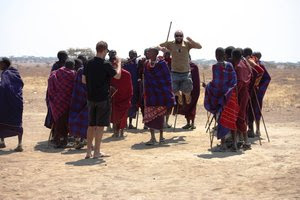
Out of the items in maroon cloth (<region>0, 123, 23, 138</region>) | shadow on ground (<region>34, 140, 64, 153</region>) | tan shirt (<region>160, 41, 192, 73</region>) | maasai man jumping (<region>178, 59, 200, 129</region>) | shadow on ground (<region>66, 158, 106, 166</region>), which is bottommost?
shadow on ground (<region>34, 140, 64, 153</region>)

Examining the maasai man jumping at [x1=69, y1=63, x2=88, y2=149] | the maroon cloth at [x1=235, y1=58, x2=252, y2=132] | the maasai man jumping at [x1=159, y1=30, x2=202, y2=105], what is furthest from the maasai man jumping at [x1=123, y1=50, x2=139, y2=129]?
the maroon cloth at [x1=235, y1=58, x2=252, y2=132]

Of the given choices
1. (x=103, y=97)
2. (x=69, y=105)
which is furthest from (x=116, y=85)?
(x=103, y=97)

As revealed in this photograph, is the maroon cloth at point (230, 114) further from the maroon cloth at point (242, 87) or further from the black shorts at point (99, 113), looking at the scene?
the black shorts at point (99, 113)

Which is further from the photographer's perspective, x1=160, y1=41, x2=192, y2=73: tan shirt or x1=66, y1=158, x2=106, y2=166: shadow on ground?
x1=160, y1=41, x2=192, y2=73: tan shirt

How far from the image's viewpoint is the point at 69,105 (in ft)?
33.7

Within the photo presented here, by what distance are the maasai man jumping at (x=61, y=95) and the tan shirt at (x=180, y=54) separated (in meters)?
2.90

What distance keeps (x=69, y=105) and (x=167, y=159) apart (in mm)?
2624

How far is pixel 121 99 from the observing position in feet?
38.3

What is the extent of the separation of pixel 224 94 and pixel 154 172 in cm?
251

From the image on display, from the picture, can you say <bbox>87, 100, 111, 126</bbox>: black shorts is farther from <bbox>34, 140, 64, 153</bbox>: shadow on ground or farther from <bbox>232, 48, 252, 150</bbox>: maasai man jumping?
<bbox>232, 48, 252, 150</bbox>: maasai man jumping

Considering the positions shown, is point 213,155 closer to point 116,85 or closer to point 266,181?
point 266,181

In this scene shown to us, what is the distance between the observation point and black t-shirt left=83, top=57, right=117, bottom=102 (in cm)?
858

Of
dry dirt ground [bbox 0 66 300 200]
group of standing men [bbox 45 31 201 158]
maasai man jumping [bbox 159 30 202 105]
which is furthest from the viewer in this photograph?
maasai man jumping [bbox 159 30 202 105]

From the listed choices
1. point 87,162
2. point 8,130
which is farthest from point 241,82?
point 8,130
